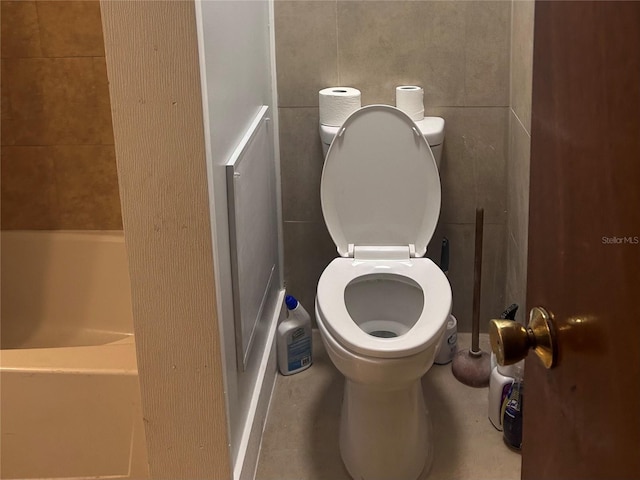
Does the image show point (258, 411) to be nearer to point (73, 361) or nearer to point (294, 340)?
point (294, 340)

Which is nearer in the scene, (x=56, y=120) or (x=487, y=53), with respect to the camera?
(x=487, y=53)

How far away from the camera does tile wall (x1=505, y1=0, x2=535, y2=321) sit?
197 cm

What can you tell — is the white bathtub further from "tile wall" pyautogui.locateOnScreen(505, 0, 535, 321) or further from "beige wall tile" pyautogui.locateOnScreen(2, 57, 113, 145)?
"tile wall" pyautogui.locateOnScreen(505, 0, 535, 321)

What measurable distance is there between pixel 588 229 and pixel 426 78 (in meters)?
1.76

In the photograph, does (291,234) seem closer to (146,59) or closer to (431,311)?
(431,311)

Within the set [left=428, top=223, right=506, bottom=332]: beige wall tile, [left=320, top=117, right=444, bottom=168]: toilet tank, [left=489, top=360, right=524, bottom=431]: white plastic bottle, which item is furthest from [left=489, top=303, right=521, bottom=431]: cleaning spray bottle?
[left=320, top=117, right=444, bottom=168]: toilet tank

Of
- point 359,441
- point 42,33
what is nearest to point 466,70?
point 359,441

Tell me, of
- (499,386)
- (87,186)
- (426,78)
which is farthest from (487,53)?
(87,186)

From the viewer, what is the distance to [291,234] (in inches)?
98.9

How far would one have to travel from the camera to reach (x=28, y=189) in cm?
244

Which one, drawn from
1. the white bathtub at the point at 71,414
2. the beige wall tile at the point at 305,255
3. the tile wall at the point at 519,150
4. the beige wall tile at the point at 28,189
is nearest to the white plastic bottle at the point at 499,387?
the tile wall at the point at 519,150

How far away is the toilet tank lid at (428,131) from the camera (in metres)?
2.19

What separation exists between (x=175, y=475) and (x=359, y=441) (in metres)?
0.53

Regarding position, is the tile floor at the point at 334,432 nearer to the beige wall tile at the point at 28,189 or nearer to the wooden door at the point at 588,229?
the beige wall tile at the point at 28,189
